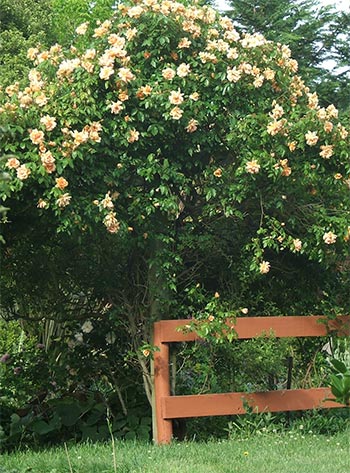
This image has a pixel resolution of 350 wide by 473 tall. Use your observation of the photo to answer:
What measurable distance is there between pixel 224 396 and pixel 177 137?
192cm

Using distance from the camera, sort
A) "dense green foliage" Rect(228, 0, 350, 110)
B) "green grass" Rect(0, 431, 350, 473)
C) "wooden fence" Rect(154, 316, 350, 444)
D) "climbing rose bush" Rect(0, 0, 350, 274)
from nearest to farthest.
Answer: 1. "green grass" Rect(0, 431, 350, 473)
2. "climbing rose bush" Rect(0, 0, 350, 274)
3. "wooden fence" Rect(154, 316, 350, 444)
4. "dense green foliage" Rect(228, 0, 350, 110)

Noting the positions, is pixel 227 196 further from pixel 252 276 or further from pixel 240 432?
pixel 240 432

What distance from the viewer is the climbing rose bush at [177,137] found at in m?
5.55

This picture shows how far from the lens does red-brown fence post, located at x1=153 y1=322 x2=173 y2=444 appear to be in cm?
614

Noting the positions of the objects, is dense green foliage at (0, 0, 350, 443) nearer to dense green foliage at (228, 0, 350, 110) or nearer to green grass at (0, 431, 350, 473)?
green grass at (0, 431, 350, 473)

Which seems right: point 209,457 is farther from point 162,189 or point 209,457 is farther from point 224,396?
point 162,189

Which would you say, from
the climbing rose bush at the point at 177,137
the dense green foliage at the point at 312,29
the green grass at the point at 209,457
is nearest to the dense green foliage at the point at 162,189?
the climbing rose bush at the point at 177,137

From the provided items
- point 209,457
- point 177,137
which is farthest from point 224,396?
point 177,137

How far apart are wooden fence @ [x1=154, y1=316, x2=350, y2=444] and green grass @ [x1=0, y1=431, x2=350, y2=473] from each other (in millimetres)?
271

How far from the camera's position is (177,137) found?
5.96 metres

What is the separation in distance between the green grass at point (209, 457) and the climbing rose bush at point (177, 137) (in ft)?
4.04

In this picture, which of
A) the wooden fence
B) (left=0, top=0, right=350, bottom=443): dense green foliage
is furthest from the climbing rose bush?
the wooden fence

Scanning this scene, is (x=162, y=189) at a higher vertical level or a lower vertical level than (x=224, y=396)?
higher

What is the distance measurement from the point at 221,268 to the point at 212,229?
36 centimetres
